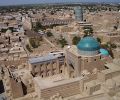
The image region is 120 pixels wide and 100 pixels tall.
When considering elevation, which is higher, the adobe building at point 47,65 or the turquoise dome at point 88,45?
the turquoise dome at point 88,45

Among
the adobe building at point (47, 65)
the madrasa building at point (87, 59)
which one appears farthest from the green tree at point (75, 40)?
the madrasa building at point (87, 59)

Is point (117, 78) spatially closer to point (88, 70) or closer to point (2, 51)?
point (88, 70)

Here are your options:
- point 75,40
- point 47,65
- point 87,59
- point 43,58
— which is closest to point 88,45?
point 87,59

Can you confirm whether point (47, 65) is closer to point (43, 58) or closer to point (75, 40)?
point (43, 58)

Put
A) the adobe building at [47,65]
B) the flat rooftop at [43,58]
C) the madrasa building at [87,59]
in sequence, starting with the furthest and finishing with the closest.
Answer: the flat rooftop at [43,58], the adobe building at [47,65], the madrasa building at [87,59]

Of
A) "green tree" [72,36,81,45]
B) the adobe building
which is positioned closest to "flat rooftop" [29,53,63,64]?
the adobe building

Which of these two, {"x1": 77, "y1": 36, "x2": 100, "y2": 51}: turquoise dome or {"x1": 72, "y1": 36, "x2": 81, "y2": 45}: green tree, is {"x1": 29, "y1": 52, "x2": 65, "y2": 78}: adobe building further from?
{"x1": 72, "y1": 36, "x2": 81, "y2": 45}: green tree

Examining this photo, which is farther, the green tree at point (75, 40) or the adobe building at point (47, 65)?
the green tree at point (75, 40)

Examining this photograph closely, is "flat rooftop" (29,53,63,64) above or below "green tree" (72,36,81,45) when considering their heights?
above

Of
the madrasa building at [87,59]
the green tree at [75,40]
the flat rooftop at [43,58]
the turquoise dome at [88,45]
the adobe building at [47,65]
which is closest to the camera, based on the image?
the madrasa building at [87,59]

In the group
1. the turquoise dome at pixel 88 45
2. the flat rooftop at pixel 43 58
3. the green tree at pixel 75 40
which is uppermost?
the turquoise dome at pixel 88 45

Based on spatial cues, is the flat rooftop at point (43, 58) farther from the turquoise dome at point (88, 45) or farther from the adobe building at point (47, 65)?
the turquoise dome at point (88, 45)
